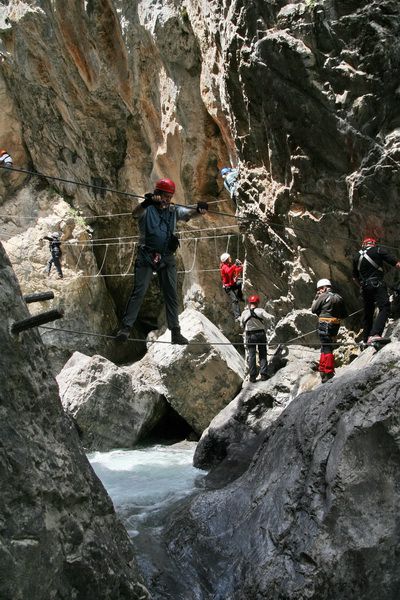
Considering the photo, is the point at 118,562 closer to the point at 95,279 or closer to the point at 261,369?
the point at 261,369

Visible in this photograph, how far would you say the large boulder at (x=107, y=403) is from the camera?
12031 millimetres

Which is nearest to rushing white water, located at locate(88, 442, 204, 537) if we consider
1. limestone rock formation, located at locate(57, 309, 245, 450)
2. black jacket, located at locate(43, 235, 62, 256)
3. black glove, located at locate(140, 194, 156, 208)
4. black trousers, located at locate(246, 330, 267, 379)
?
limestone rock formation, located at locate(57, 309, 245, 450)

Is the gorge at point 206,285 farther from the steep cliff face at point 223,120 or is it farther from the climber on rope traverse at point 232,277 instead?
the climber on rope traverse at point 232,277

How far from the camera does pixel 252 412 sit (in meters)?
10.5

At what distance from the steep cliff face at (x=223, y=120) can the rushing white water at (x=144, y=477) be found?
3.51m

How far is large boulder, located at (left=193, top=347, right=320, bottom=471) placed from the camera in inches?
392

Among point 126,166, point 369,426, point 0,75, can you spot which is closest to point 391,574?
point 369,426

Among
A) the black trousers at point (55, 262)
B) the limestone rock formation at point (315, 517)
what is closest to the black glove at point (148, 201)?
the limestone rock formation at point (315, 517)

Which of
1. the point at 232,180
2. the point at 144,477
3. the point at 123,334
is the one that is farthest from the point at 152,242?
the point at 232,180

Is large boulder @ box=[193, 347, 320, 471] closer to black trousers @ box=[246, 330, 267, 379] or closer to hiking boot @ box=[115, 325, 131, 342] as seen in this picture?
black trousers @ box=[246, 330, 267, 379]

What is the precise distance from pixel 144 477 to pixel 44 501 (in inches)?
229

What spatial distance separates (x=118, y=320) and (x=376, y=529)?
15458 mm

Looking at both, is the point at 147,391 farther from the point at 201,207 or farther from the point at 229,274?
the point at 201,207

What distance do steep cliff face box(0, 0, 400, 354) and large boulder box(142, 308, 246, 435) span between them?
1.59 metres
